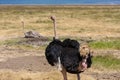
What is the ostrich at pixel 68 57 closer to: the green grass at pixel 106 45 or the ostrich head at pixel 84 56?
the ostrich head at pixel 84 56

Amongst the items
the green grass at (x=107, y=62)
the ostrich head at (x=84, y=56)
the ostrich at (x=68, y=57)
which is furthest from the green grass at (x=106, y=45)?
the ostrich head at (x=84, y=56)

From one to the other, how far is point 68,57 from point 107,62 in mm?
7635

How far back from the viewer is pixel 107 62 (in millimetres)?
20203

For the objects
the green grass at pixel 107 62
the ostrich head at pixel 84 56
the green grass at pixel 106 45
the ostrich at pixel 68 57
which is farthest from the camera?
the green grass at pixel 106 45

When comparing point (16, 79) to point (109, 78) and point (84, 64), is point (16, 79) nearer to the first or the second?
point (109, 78)

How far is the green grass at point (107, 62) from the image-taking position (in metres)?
19.4

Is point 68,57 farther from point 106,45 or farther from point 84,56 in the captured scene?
point 106,45

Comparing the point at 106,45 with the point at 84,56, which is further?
the point at 106,45

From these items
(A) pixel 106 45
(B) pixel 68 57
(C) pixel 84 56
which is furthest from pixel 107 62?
(C) pixel 84 56

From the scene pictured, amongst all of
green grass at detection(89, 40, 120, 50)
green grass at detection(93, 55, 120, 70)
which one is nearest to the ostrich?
green grass at detection(93, 55, 120, 70)

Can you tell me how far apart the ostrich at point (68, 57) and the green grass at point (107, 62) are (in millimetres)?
6421

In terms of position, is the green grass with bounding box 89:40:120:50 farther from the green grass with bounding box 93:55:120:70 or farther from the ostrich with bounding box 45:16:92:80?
the ostrich with bounding box 45:16:92:80

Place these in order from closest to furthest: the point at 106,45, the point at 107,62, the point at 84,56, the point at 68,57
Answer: the point at 84,56 < the point at 68,57 < the point at 107,62 < the point at 106,45

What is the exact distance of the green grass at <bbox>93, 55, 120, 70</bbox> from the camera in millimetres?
19362
